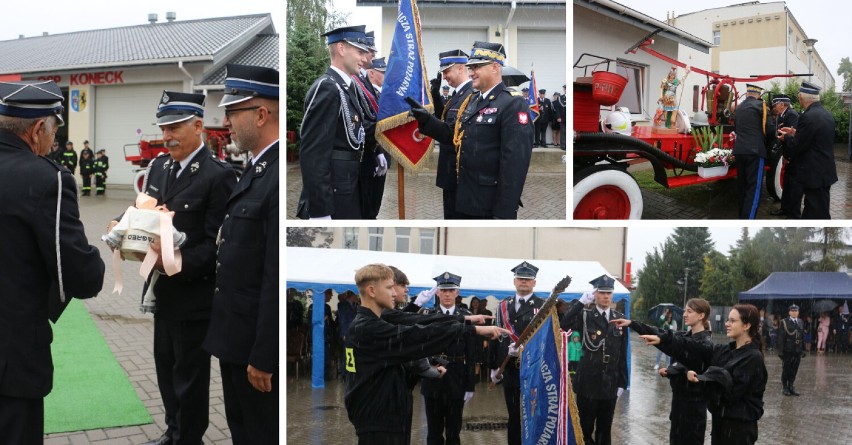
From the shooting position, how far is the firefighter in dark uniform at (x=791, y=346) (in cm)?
337

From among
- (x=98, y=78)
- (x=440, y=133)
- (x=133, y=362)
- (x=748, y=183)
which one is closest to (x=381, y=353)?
(x=440, y=133)

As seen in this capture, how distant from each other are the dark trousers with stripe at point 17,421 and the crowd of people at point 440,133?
1.41 m

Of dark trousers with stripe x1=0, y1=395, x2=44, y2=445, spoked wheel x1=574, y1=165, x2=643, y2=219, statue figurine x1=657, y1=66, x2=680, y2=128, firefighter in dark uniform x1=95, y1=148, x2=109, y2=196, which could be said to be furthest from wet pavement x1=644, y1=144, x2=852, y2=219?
firefighter in dark uniform x1=95, y1=148, x2=109, y2=196

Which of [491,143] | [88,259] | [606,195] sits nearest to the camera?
[606,195]

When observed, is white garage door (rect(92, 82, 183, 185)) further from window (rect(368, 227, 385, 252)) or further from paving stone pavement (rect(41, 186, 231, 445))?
window (rect(368, 227, 385, 252))

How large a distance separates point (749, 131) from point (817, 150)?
1.71 ft

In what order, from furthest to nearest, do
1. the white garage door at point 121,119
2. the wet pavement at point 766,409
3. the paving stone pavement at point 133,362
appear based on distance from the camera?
the white garage door at point 121,119 < the paving stone pavement at point 133,362 < the wet pavement at point 766,409

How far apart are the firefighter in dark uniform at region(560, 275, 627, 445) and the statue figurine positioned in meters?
0.92

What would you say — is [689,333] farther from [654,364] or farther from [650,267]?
[650,267]

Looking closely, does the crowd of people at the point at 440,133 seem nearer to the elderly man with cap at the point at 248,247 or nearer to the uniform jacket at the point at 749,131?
the elderly man with cap at the point at 248,247

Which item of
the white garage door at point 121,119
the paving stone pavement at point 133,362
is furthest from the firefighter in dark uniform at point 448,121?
the white garage door at point 121,119

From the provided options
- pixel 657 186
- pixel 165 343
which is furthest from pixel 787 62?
pixel 165 343

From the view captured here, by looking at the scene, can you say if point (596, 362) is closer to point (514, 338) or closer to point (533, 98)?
point (514, 338)

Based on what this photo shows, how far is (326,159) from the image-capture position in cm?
304
